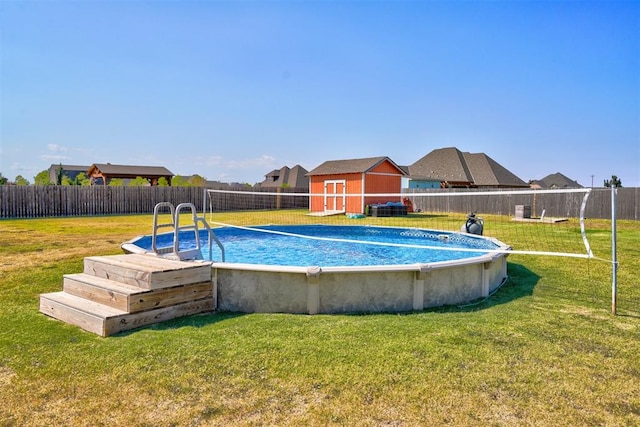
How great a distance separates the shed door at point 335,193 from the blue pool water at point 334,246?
36.6 feet

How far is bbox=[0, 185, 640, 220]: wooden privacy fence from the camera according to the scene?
2094 centimetres

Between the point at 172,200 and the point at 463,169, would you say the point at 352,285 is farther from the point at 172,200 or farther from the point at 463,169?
the point at 463,169

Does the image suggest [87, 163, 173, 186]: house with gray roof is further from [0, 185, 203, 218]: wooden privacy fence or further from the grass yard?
the grass yard

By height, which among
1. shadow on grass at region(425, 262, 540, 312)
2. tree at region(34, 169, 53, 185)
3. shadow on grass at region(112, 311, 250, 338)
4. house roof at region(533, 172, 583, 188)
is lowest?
shadow on grass at region(425, 262, 540, 312)

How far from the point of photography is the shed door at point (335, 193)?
25.3m

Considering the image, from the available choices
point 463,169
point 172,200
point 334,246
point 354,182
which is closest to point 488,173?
point 463,169

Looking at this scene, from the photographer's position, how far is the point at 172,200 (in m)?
26.8

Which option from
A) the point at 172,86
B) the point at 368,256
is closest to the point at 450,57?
the point at 368,256

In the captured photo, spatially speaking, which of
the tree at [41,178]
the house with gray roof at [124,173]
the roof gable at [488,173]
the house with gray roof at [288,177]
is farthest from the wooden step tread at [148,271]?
the house with gray roof at [288,177]

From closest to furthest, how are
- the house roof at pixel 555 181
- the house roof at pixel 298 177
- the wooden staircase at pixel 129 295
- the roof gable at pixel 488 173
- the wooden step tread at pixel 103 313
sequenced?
1. the wooden step tread at pixel 103 313
2. the wooden staircase at pixel 129 295
3. the roof gable at pixel 488 173
4. the house roof at pixel 298 177
5. the house roof at pixel 555 181

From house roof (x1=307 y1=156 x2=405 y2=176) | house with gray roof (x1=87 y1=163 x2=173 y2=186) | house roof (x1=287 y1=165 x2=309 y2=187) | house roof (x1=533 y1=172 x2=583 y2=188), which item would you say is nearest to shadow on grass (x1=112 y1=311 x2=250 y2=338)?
house roof (x1=307 y1=156 x2=405 y2=176)

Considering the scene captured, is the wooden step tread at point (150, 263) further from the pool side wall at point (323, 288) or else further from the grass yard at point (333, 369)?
the grass yard at point (333, 369)

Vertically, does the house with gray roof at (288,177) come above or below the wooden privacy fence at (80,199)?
above

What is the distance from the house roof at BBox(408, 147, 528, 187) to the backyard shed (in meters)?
13.5
